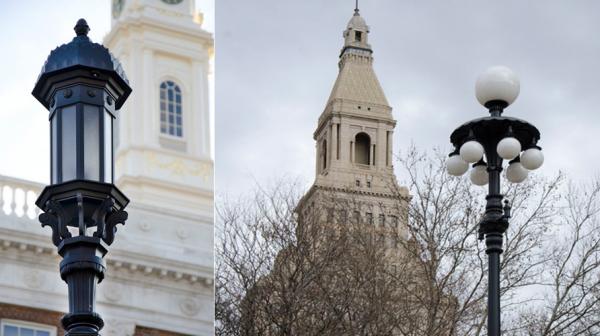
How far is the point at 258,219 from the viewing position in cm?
2438

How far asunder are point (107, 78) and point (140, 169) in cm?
408

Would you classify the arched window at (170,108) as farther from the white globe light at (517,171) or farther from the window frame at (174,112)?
the white globe light at (517,171)

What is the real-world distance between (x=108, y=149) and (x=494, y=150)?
4.97 meters

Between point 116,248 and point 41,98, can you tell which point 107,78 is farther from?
point 116,248

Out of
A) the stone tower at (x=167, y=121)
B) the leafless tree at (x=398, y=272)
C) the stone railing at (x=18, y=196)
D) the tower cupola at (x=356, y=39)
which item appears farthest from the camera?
the tower cupola at (x=356, y=39)

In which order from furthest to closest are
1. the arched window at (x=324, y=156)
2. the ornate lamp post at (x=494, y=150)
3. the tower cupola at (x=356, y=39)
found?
1. the arched window at (x=324, y=156)
2. the tower cupola at (x=356, y=39)
3. the ornate lamp post at (x=494, y=150)

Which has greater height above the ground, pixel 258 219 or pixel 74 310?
pixel 258 219

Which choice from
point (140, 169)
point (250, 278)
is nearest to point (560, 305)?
point (250, 278)

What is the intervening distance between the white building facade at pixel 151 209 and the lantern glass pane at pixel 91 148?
13.1 feet

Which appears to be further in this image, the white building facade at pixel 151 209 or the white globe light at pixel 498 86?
the white globe light at pixel 498 86

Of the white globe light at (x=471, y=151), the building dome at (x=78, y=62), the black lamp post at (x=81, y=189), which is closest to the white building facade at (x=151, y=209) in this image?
the white globe light at (x=471, y=151)

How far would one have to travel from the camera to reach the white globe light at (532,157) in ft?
36.0

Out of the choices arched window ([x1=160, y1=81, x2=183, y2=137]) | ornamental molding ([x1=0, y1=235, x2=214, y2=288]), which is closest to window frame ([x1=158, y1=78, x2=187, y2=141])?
arched window ([x1=160, y1=81, x2=183, y2=137])

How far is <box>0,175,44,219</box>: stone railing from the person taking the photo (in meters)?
11.6
